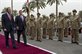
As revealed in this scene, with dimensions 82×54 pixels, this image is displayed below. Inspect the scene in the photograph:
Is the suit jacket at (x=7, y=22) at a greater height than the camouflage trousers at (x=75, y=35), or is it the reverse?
the suit jacket at (x=7, y=22)

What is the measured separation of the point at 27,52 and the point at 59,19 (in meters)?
9.02

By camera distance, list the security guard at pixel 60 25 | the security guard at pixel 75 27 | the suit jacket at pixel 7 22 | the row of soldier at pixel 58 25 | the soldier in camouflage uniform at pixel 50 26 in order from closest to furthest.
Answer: the suit jacket at pixel 7 22 < the security guard at pixel 75 27 < the row of soldier at pixel 58 25 < the security guard at pixel 60 25 < the soldier in camouflage uniform at pixel 50 26

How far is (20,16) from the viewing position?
16922 mm

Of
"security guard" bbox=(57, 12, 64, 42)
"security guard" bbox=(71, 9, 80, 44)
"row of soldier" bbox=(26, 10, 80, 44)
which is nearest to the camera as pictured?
"security guard" bbox=(71, 9, 80, 44)

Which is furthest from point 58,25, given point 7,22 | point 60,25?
point 7,22

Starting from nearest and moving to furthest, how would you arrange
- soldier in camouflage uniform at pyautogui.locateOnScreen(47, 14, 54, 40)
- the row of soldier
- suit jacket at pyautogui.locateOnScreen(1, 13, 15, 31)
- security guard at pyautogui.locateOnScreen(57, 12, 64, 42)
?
suit jacket at pyautogui.locateOnScreen(1, 13, 15, 31)
the row of soldier
security guard at pyautogui.locateOnScreen(57, 12, 64, 42)
soldier in camouflage uniform at pyautogui.locateOnScreen(47, 14, 54, 40)

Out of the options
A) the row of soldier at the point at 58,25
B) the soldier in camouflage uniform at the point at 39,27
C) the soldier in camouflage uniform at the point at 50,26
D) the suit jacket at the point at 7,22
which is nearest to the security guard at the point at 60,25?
the row of soldier at the point at 58,25

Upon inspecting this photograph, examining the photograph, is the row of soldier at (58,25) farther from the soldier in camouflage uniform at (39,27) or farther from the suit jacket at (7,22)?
the suit jacket at (7,22)

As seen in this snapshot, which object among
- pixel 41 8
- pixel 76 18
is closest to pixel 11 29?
pixel 76 18

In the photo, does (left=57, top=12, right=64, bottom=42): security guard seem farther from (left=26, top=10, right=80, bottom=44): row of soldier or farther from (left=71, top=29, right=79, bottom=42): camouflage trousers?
(left=71, top=29, right=79, bottom=42): camouflage trousers

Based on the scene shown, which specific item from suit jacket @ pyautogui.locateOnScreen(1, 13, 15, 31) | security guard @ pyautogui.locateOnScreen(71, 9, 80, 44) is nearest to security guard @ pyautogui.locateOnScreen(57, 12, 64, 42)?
security guard @ pyautogui.locateOnScreen(71, 9, 80, 44)

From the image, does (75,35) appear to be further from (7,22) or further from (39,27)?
(7,22)

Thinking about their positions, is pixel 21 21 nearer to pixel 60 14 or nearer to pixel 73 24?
pixel 73 24

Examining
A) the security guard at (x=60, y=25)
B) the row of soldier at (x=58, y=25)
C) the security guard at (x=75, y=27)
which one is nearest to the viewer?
the security guard at (x=75, y=27)
